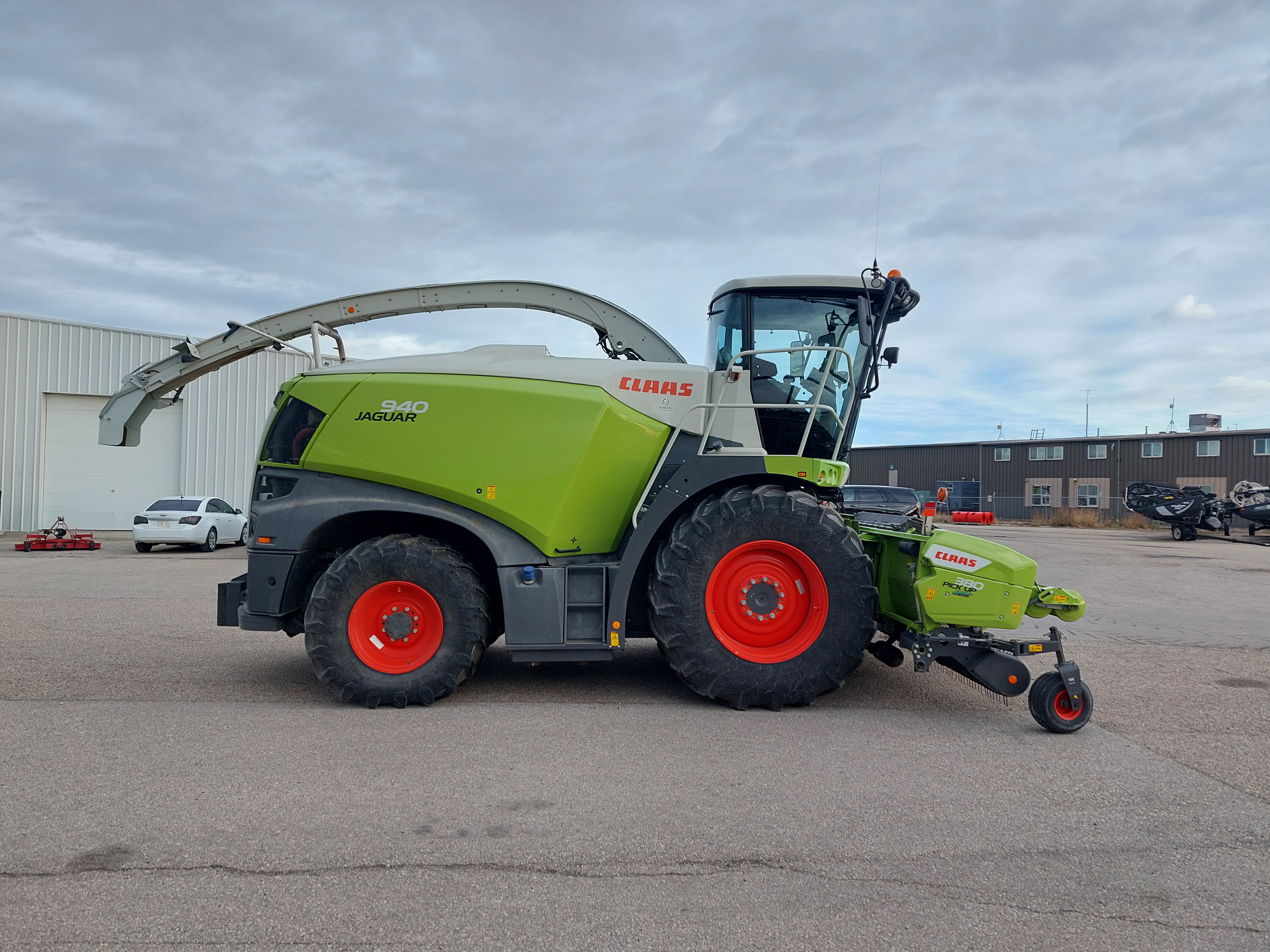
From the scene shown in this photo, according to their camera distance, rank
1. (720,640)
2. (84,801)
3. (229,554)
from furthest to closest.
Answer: (229,554) < (720,640) < (84,801)

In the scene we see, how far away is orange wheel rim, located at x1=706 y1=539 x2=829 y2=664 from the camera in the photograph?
5.51m

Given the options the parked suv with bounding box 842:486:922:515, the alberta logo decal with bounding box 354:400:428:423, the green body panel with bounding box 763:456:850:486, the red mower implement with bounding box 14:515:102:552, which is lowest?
the red mower implement with bounding box 14:515:102:552

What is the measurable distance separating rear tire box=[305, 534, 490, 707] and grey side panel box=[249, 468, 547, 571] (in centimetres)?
23

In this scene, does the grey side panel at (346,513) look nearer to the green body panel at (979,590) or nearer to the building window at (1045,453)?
the green body panel at (979,590)

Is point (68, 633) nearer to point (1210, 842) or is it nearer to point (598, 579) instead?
point (598, 579)

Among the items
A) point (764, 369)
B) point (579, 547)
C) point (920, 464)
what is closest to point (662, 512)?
point (579, 547)

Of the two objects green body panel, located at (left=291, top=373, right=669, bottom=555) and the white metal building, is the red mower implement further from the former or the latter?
green body panel, located at (left=291, top=373, right=669, bottom=555)

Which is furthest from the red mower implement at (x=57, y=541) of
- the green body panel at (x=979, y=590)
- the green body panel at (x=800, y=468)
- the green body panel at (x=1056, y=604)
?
the green body panel at (x=1056, y=604)

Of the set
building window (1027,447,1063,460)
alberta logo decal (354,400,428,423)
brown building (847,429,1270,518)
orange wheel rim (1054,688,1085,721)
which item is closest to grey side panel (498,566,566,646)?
alberta logo decal (354,400,428,423)

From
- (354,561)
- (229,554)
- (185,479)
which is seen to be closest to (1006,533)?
(229,554)

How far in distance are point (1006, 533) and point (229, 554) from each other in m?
25.6

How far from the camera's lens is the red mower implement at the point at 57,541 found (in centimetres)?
1894

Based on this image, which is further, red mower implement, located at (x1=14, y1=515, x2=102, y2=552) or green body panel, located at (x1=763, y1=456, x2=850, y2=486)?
red mower implement, located at (x1=14, y1=515, x2=102, y2=552)

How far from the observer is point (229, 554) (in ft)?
61.7
